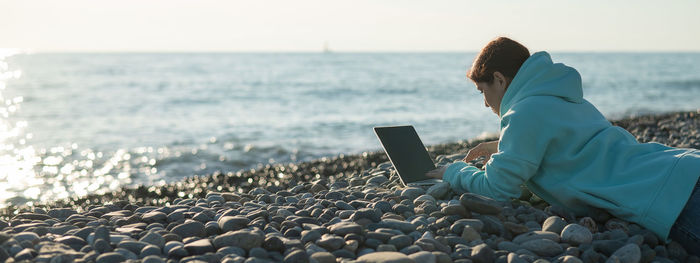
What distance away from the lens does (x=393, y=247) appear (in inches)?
114

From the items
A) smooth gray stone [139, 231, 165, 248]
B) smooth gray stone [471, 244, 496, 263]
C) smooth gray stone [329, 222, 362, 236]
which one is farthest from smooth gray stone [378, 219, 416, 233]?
smooth gray stone [139, 231, 165, 248]

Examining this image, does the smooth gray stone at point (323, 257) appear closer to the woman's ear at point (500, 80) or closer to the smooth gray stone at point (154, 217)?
the smooth gray stone at point (154, 217)

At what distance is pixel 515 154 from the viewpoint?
3.27m

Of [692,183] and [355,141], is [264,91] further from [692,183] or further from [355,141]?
[692,183]

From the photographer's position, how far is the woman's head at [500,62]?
3.46 metres

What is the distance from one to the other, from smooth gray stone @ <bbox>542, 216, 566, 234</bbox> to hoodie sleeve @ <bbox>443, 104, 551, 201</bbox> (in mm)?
271

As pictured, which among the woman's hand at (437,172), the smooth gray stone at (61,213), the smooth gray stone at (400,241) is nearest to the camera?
the smooth gray stone at (400,241)

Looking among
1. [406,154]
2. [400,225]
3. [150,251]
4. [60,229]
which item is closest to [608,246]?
[400,225]

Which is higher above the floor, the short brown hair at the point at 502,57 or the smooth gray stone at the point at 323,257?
the short brown hair at the point at 502,57

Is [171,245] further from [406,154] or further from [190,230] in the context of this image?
[406,154]

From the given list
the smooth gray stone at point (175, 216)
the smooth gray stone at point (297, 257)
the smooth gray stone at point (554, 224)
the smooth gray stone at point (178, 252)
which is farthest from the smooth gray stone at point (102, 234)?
the smooth gray stone at point (554, 224)

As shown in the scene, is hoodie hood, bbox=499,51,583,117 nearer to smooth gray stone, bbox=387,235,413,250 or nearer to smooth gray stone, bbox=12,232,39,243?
smooth gray stone, bbox=387,235,413,250

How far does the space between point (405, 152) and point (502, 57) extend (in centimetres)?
120

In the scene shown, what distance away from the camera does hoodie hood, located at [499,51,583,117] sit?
132 inches
